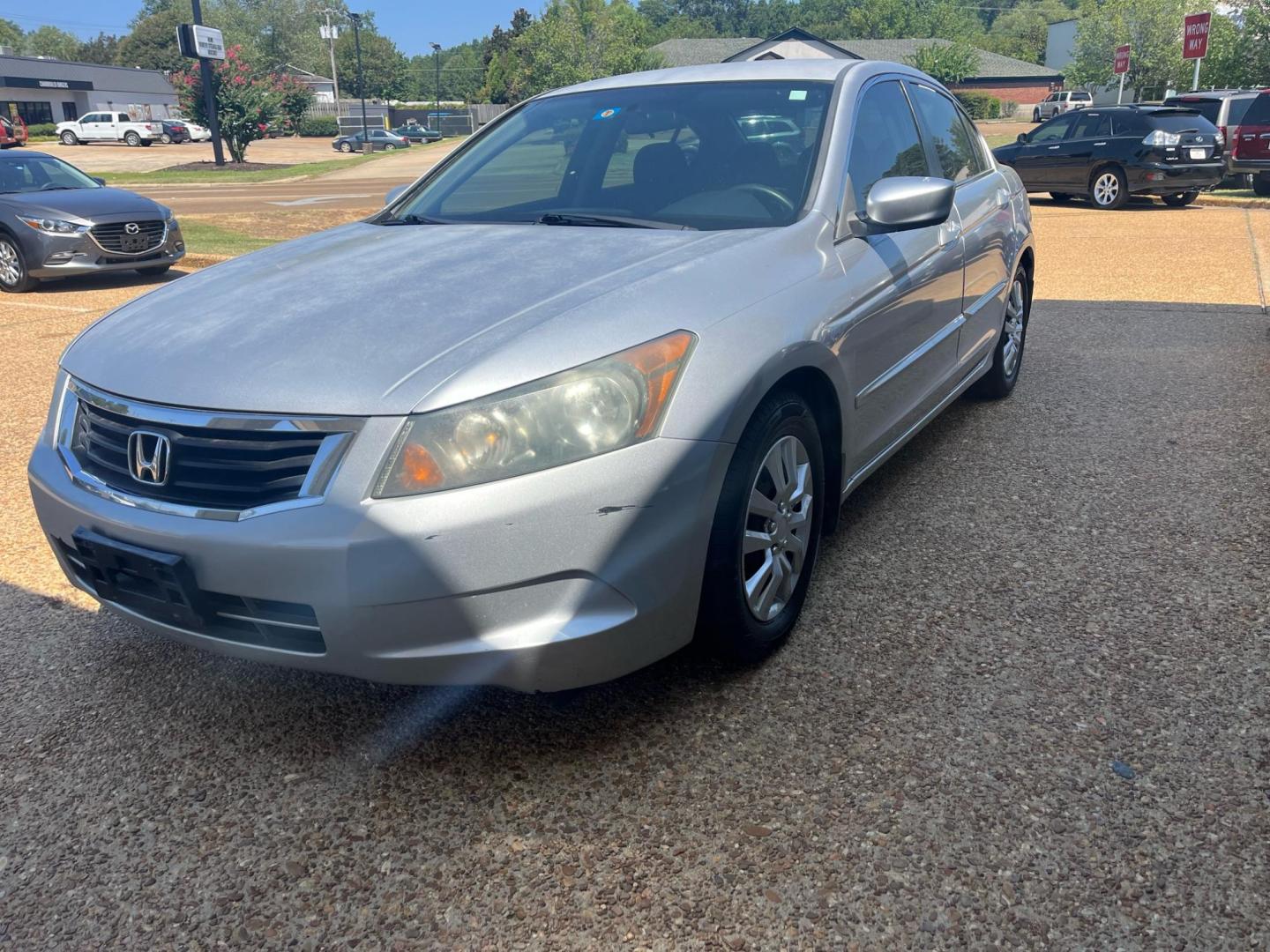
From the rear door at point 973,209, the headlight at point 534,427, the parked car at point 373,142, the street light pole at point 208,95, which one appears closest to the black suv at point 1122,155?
the rear door at point 973,209

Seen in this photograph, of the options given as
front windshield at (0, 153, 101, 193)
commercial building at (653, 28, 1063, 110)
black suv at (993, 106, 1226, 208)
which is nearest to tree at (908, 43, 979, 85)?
commercial building at (653, 28, 1063, 110)

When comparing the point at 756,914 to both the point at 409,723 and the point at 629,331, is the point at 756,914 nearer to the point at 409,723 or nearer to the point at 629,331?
the point at 409,723

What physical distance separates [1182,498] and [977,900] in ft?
8.66

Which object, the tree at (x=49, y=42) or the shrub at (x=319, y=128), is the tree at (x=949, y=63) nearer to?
the shrub at (x=319, y=128)

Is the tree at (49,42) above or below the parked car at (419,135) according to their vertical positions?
above

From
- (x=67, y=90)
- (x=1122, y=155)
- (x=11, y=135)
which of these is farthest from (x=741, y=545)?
(x=67, y=90)

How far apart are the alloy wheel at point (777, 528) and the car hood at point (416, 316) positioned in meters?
0.44

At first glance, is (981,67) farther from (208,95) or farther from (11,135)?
(208,95)

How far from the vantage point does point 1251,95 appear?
17.5 meters

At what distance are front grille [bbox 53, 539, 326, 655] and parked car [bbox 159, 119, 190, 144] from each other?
211ft

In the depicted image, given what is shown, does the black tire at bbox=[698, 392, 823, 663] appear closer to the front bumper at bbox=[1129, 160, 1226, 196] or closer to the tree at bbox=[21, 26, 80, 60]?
the front bumper at bbox=[1129, 160, 1226, 196]

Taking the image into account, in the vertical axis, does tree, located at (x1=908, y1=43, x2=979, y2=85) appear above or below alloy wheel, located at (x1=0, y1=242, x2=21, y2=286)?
above

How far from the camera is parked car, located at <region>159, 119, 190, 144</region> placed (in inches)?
2299

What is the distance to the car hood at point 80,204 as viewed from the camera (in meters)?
9.97
